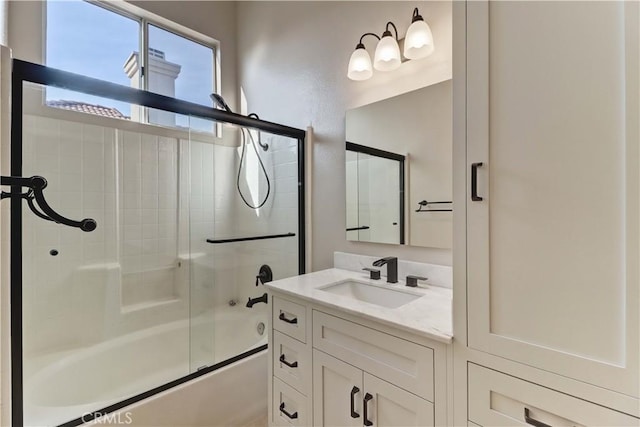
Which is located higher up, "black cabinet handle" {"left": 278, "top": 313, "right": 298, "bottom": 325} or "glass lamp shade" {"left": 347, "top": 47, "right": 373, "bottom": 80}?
"glass lamp shade" {"left": 347, "top": 47, "right": 373, "bottom": 80}

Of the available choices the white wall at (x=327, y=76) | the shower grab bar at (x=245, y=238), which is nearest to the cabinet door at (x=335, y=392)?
the white wall at (x=327, y=76)

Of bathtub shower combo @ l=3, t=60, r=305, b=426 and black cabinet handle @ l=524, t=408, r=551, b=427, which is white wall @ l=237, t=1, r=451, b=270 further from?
black cabinet handle @ l=524, t=408, r=551, b=427

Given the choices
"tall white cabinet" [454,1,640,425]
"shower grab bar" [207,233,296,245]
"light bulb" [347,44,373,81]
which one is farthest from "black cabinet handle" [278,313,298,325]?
"light bulb" [347,44,373,81]

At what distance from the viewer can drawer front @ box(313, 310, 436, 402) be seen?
951 mm

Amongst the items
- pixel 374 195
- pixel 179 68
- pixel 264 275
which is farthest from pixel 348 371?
pixel 179 68

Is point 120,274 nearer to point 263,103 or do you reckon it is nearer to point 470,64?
point 263,103

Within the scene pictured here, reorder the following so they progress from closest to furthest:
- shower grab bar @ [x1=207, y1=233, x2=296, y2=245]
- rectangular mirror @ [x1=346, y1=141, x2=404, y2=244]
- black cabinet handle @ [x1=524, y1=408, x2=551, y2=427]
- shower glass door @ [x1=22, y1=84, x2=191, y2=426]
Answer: black cabinet handle @ [x1=524, y1=408, x2=551, y2=427], rectangular mirror @ [x1=346, y1=141, x2=404, y2=244], shower glass door @ [x1=22, y1=84, x2=191, y2=426], shower grab bar @ [x1=207, y1=233, x2=296, y2=245]

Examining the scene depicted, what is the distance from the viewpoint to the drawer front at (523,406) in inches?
26.9

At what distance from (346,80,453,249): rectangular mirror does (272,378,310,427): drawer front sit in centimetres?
89

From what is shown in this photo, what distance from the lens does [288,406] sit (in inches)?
56.1

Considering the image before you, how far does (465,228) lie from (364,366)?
2.01ft

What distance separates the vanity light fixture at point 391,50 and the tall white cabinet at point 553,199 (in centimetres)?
67

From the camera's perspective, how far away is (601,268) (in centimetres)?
67

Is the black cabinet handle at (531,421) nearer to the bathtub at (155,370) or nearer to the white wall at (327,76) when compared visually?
the white wall at (327,76)
